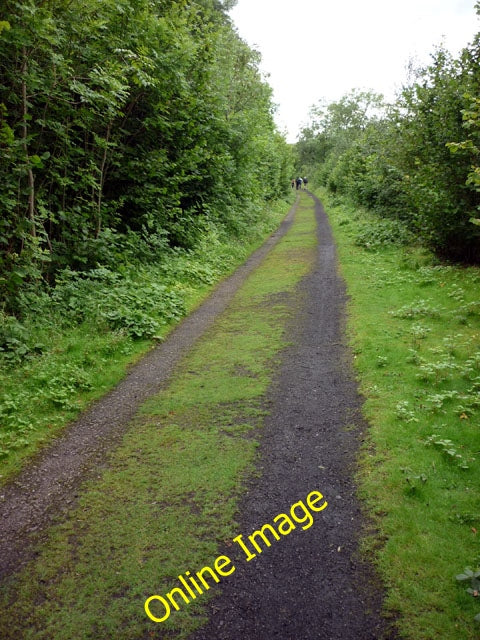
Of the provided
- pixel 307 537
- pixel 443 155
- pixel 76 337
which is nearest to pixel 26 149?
pixel 76 337

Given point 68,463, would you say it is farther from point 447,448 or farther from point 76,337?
point 447,448

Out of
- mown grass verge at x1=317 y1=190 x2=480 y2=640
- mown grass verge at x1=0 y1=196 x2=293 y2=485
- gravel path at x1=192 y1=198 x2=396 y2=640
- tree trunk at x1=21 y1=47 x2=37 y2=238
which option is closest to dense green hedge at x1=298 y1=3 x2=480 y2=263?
mown grass verge at x1=317 y1=190 x2=480 y2=640

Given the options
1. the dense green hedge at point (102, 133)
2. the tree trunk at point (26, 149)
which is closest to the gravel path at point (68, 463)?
the dense green hedge at point (102, 133)

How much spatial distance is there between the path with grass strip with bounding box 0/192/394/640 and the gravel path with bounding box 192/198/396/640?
0.01 m

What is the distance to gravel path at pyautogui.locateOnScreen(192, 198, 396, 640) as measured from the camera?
3.03 metres

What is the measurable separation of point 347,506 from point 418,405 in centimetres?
218

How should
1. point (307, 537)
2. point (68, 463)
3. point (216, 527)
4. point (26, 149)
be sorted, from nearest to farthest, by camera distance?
point (307, 537), point (216, 527), point (68, 463), point (26, 149)

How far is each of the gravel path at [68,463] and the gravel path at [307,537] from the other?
1970mm

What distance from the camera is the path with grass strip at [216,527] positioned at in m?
3.10

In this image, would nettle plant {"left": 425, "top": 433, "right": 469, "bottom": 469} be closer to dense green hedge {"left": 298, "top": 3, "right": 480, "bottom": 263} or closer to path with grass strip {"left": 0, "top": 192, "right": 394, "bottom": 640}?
path with grass strip {"left": 0, "top": 192, "right": 394, "bottom": 640}

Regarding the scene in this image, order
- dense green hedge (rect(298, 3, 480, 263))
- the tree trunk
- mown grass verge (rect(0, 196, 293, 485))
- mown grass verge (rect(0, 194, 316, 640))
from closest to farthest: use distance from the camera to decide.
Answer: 1. mown grass verge (rect(0, 194, 316, 640))
2. mown grass verge (rect(0, 196, 293, 485))
3. the tree trunk
4. dense green hedge (rect(298, 3, 480, 263))

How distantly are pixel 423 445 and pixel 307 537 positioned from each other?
1946 mm

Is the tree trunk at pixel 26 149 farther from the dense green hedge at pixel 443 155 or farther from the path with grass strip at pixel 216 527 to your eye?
the dense green hedge at pixel 443 155

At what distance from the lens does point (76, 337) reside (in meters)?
7.64
